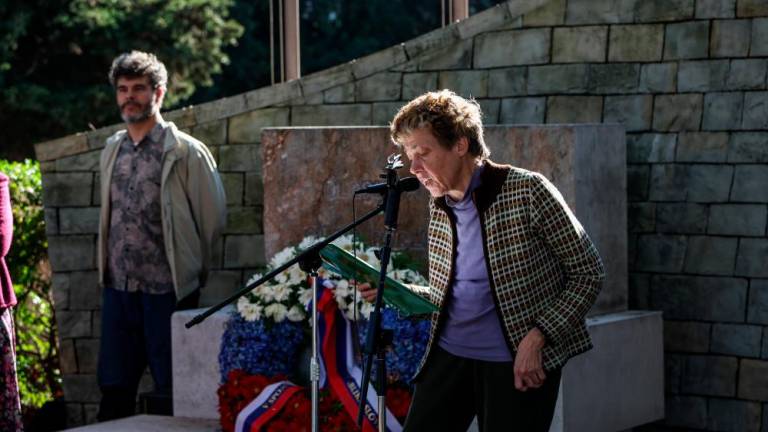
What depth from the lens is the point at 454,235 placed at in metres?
4.96

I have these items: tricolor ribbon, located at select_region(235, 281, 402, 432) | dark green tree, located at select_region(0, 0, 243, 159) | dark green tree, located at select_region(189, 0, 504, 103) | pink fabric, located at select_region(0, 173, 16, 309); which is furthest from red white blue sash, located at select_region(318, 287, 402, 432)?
dark green tree, located at select_region(189, 0, 504, 103)

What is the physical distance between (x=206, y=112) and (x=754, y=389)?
145 inches

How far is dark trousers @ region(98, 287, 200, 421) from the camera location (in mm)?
7957

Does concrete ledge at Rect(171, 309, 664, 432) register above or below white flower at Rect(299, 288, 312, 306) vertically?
below

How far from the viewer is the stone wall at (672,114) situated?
8.05 meters

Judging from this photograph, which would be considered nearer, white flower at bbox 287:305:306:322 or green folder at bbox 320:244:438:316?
green folder at bbox 320:244:438:316

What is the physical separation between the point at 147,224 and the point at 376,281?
3.20 m

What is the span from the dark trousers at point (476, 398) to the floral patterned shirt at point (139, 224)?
3174mm

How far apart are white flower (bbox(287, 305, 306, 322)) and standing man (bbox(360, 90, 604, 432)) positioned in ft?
7.68

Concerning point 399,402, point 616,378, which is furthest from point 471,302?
point 616,378

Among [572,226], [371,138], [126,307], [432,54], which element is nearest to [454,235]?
[572,226]

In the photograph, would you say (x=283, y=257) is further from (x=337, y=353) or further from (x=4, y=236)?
(x=4, y=236)

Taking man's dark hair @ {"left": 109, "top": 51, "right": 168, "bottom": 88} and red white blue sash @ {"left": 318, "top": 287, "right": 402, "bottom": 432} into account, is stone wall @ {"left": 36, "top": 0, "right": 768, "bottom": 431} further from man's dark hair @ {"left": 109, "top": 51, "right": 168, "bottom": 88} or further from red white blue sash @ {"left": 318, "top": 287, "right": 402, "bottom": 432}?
red white blue sash @ {"left": 318, "top": 287, "right": 402, "bottom": 432}

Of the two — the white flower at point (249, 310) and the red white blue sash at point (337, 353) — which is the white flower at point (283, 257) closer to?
the white flower at point (249, 310)
